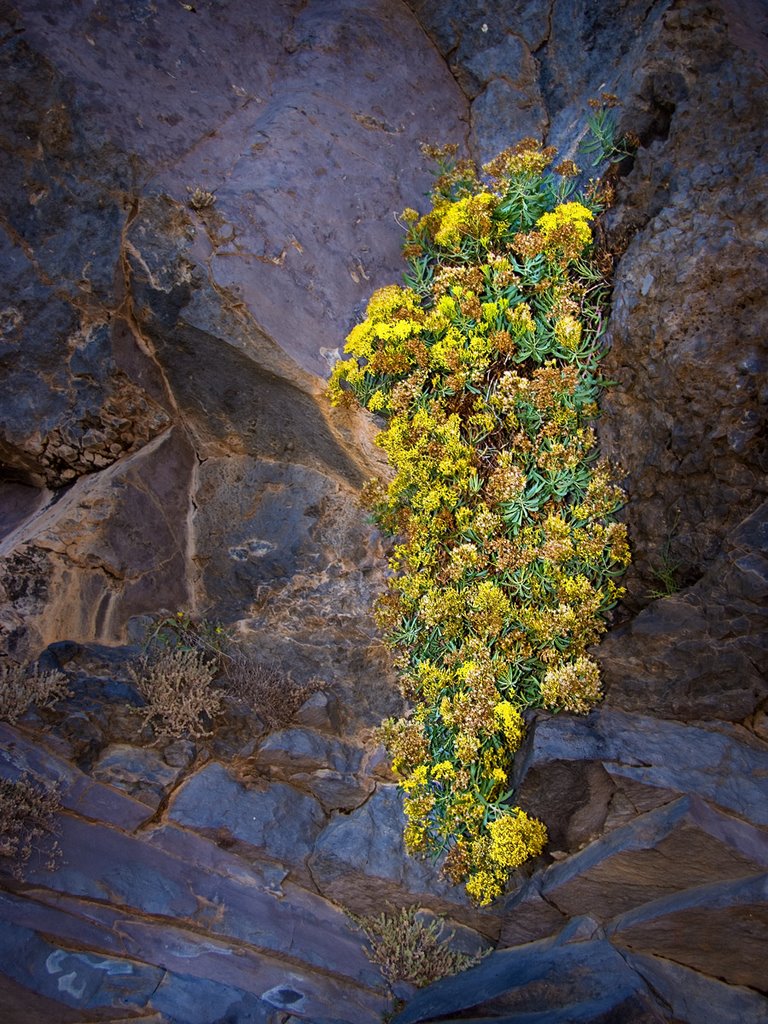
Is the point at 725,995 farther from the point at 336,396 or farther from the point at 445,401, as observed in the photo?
the point at 336,396

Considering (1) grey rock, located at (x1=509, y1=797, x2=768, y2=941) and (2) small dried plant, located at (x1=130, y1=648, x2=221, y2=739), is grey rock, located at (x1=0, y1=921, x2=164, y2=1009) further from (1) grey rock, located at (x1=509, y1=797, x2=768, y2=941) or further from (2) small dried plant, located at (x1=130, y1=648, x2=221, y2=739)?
(1) grey rock, located at (x1=509, y1=797, x2=768, y2=941)

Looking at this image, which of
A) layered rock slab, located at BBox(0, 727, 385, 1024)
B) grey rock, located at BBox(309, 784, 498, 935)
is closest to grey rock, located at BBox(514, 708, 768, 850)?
grey rock, located at BBox(309, 784, 498, 935)

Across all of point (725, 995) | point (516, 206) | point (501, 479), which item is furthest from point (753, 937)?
point (516, 206)

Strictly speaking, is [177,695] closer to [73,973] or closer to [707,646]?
[73,973]

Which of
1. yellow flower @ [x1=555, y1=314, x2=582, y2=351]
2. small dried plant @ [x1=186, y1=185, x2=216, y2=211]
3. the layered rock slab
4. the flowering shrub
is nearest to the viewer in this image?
the layered rock slab

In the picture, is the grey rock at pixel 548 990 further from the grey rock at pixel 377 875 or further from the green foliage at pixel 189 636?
the green foliage at pixel 189 636
